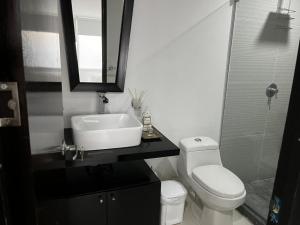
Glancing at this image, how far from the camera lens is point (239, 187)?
179cm

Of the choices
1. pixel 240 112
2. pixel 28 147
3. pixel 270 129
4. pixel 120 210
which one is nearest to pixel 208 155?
pixel 240 112

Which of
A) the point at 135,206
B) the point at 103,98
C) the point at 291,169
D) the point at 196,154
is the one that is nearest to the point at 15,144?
the point at 291,169

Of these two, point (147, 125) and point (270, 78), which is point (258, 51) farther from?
point (147, 125)

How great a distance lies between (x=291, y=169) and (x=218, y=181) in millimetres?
1308

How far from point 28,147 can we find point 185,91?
1879 millimetres

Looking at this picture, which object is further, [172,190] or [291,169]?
[172,190]

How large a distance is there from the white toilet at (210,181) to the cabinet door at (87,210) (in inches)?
33.1

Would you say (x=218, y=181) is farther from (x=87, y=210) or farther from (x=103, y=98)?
(x=103, y=98)

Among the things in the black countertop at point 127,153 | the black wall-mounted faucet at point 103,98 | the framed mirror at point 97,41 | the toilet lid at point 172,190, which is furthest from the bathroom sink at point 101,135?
the toilet lid at point 172,190

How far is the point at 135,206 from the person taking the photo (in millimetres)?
1606

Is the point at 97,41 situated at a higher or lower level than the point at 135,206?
higher

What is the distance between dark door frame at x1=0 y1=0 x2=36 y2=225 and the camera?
1.36ft

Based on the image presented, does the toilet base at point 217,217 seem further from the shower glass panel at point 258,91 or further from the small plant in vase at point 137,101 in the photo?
the small plant in vase at point 137,101

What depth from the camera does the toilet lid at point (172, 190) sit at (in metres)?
1.87
